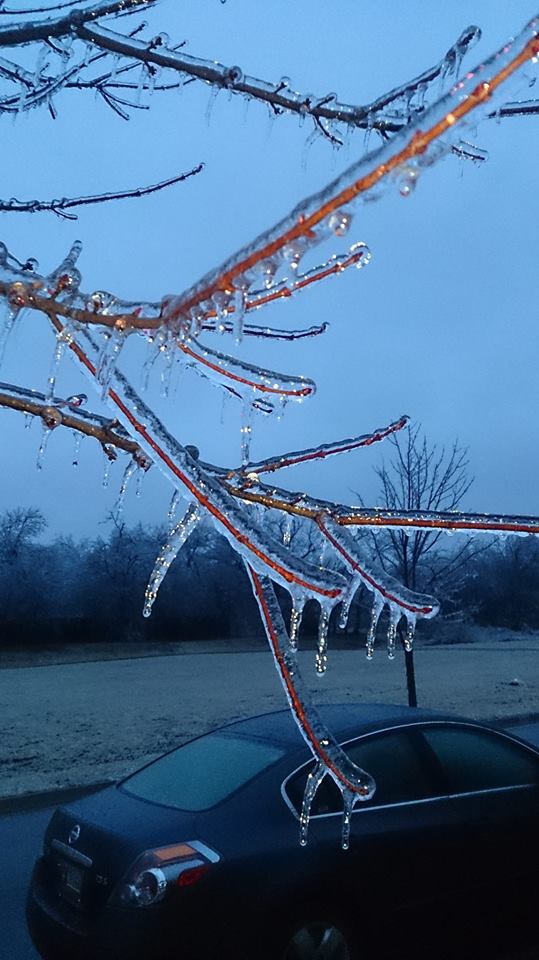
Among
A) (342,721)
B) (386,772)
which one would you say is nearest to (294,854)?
(386,772)

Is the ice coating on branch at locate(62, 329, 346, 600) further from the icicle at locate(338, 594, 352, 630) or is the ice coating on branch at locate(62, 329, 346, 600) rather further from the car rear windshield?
the car rear windshield

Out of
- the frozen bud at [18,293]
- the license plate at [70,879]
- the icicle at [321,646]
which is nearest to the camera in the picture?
the icicle at [321,646]

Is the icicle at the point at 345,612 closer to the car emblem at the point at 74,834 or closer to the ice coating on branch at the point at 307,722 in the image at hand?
the ice coating on branch at the point at 307,722

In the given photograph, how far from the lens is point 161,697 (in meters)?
17.2

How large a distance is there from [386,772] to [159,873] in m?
1.21

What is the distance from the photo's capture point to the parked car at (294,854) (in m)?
3.34

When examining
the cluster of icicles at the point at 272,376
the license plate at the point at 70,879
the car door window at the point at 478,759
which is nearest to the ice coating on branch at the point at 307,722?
the cluster of icicles at the point at 272,376

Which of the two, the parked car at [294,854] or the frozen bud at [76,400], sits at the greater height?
the frozen bud at [76,400]

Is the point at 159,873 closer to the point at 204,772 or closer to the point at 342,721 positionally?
the point at 204,772

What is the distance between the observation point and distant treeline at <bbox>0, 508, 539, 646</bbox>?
37.3 meters

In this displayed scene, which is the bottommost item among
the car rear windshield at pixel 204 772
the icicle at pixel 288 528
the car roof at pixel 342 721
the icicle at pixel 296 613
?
the car rear windshield at pixel 204 772

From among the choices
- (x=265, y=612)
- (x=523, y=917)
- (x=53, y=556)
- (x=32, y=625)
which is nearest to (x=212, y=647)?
(x=32, y=625)

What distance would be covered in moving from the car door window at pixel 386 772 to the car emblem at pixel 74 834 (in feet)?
3.02

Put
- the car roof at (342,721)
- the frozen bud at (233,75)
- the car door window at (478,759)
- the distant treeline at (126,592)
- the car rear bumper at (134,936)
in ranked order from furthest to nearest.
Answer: the distant treeline at (126,592)
the car door window at (478,759)
the car roof at (342,721)
the car rear bumper at (134,936)
the frozen bud at (233,75)
